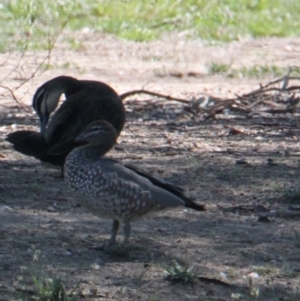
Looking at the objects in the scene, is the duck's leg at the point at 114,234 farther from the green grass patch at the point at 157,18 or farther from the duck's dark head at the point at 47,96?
the green grass patch at the point at 157,18

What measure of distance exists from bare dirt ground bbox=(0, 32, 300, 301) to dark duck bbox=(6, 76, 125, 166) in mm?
271

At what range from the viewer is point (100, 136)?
5375 millimetres

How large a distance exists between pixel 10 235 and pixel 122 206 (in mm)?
754

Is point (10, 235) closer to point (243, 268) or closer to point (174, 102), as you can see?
point (243, 268)

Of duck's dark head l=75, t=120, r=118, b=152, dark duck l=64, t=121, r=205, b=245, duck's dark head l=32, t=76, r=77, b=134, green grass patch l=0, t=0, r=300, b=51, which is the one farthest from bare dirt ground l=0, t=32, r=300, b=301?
green grass patch l=0, t=0, r=300, b=51

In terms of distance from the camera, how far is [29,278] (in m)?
4.50

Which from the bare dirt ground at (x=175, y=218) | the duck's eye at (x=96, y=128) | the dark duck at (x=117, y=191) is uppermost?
the duck's eye at (x=96, y=128)

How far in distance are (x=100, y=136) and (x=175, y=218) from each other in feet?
2.90

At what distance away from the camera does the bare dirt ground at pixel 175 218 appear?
460 cm

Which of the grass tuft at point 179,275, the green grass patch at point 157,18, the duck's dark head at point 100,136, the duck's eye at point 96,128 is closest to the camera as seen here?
the grass tuft at point 179,275

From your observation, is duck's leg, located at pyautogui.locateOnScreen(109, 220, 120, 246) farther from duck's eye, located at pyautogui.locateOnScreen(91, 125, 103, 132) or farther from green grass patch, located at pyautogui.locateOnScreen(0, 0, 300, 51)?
green grass patch, located at pyautogui.locateOnScreen(0, 0, 300, 51)

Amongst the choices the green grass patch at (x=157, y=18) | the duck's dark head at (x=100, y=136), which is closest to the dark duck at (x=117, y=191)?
the duck's dark head at (x=100, y=136)

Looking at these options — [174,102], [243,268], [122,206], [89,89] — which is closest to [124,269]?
[122,206]

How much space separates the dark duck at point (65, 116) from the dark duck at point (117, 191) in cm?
119
